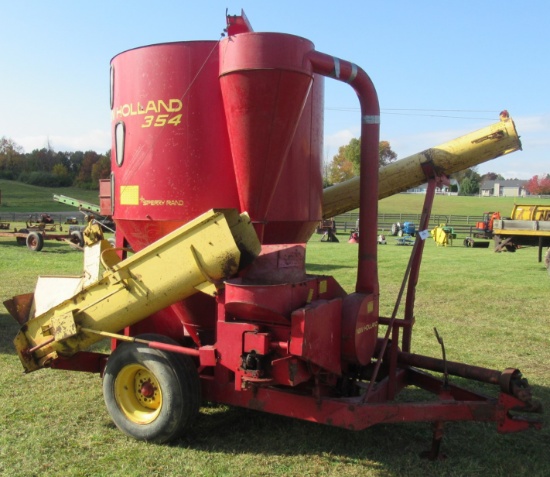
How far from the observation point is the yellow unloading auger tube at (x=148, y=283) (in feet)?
12.4

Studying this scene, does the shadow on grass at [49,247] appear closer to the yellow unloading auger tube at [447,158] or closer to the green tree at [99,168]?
the yellow unloading auger tube at [447,158]

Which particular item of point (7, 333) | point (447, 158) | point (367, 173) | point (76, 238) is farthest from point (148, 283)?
point (76, 238)

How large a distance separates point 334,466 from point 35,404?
8.63ft

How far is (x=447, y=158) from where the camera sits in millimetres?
4531

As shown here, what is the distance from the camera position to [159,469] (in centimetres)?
376

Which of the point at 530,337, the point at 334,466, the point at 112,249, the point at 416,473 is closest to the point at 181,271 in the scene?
the point at 112,249

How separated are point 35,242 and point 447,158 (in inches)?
675

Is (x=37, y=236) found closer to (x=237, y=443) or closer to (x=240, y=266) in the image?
(x=237, y=443)

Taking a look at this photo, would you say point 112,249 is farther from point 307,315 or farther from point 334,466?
point 334,466

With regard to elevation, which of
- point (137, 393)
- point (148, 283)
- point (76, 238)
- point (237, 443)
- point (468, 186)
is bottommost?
point (237, 443)

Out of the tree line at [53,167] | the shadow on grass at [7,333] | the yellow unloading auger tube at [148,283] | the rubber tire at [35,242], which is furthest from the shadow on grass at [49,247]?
the tree line at [53,167]

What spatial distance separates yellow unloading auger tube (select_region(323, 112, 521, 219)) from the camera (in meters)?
4.39

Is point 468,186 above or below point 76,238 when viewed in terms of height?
above

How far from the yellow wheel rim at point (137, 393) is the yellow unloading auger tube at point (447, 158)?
2.17m
